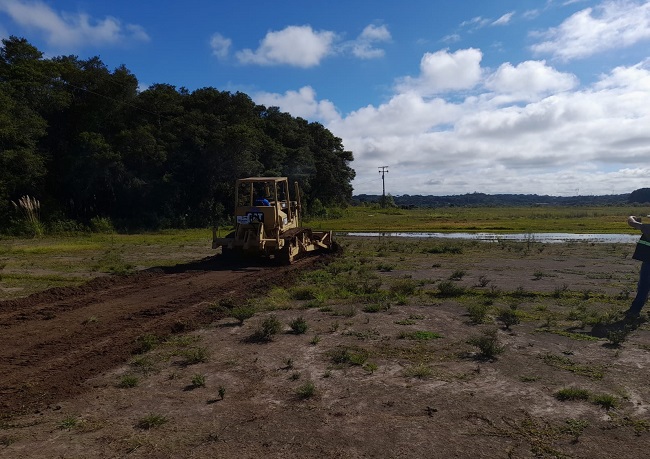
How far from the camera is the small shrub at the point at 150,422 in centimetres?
482

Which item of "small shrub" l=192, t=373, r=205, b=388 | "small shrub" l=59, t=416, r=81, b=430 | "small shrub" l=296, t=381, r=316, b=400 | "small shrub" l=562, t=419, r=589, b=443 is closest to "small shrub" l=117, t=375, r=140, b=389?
"small shrub" l=192, t=373, r=205, b=388

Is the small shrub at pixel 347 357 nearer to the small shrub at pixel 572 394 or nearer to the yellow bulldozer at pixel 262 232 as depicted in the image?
the small shrub at pixel 572 394

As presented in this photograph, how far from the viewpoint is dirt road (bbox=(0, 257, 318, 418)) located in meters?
6.06

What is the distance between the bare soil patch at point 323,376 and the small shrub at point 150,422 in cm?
1

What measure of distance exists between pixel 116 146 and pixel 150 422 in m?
35.4

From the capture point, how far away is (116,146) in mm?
36219

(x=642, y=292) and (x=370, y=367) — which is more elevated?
(x=642, y=292)

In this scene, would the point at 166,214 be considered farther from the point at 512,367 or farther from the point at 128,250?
the point at 512,367

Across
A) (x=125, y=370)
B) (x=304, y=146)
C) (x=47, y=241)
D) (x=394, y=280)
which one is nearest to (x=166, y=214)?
(x=47, y=241)

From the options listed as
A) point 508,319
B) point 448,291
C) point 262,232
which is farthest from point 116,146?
point 508,319

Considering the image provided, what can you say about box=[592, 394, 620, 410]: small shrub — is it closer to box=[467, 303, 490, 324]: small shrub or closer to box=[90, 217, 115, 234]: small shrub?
box=[467, 303, 490, 324]: small shrub

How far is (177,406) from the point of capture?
5.34m

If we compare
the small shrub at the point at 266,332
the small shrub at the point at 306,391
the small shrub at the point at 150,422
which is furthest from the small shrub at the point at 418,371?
the small shrub at the point at 150,422

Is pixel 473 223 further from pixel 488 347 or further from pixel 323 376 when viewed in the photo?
pixel 323 376
